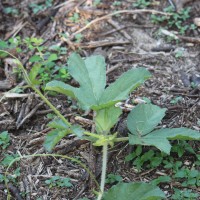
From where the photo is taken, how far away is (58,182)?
2.19 metres

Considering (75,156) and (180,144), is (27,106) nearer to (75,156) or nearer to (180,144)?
(75,156)

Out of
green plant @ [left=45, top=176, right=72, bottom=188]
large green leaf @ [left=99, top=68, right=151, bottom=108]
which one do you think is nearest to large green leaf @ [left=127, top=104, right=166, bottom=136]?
large green leaf @ [left=99, top=68, right=151, bottom=108]

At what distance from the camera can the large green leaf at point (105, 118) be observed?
209 centimetres

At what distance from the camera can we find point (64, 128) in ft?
6.48

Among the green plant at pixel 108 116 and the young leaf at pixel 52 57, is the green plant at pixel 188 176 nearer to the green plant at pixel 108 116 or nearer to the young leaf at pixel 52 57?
the green plant at pixel 108 116

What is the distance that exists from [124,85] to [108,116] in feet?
0.53

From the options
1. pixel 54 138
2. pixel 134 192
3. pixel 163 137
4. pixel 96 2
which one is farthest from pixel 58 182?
pixel 96 2

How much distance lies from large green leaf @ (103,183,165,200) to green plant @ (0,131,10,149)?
689 mm

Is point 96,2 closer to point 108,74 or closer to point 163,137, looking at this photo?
point 108,74

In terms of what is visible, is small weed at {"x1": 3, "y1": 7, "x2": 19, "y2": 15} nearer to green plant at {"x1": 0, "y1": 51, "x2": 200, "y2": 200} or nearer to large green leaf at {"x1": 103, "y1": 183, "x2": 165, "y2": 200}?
green plant at {"x1": 0, "y1": 51, "x2": 200, "y2": 200}

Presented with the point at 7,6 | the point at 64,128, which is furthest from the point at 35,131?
the point at 7,6

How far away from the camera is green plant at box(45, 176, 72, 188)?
2.16 m

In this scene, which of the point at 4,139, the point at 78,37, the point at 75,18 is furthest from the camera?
the point at 75,18

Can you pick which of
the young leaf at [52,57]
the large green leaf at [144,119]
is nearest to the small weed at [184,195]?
the large green leaf at [144,119]
